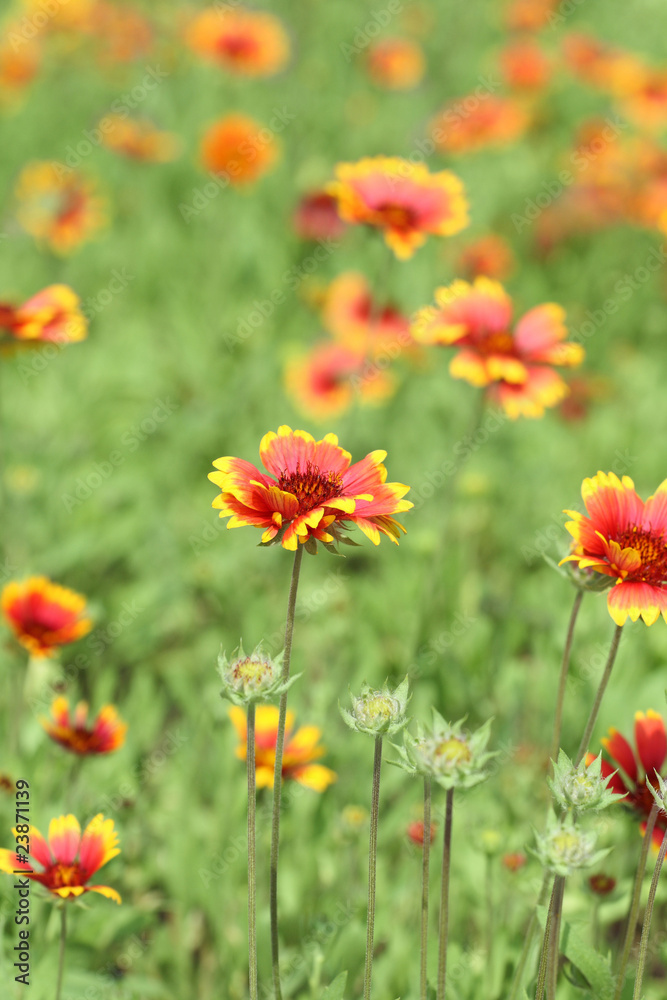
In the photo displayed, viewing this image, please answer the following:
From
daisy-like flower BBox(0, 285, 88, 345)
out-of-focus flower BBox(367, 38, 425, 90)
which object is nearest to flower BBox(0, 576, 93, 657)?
daisy-like flower BBox(0, 285, 88, 345)

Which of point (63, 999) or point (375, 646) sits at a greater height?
point (375, 646)

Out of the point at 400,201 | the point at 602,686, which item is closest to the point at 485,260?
the point at 400,201

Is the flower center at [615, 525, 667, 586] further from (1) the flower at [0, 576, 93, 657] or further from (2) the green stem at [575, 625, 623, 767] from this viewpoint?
(1) the flower at [0, 576, 93, 657]

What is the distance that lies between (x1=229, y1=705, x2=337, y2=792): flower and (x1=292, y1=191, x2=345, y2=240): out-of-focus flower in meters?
2.96

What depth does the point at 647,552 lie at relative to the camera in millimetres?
1284

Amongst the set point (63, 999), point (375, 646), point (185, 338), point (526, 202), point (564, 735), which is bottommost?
point (63, 999)

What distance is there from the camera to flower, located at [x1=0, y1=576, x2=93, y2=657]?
1942 millimetres

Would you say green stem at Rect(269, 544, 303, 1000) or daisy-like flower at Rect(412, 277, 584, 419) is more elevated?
daisy-like flower at Rect(412, 277, 584, 419)

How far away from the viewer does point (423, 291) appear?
14.4ft

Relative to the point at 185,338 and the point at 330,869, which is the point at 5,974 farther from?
the point at 185,338

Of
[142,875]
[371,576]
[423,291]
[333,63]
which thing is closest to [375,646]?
[371,576]

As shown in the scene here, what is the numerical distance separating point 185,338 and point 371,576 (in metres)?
1.50

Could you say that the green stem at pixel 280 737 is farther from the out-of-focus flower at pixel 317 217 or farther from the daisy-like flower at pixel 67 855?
the out-of-focus flower at pixel 317 217

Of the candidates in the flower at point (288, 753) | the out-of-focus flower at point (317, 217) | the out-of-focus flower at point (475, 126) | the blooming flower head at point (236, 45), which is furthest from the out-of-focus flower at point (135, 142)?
the flower at point (288, 753)
